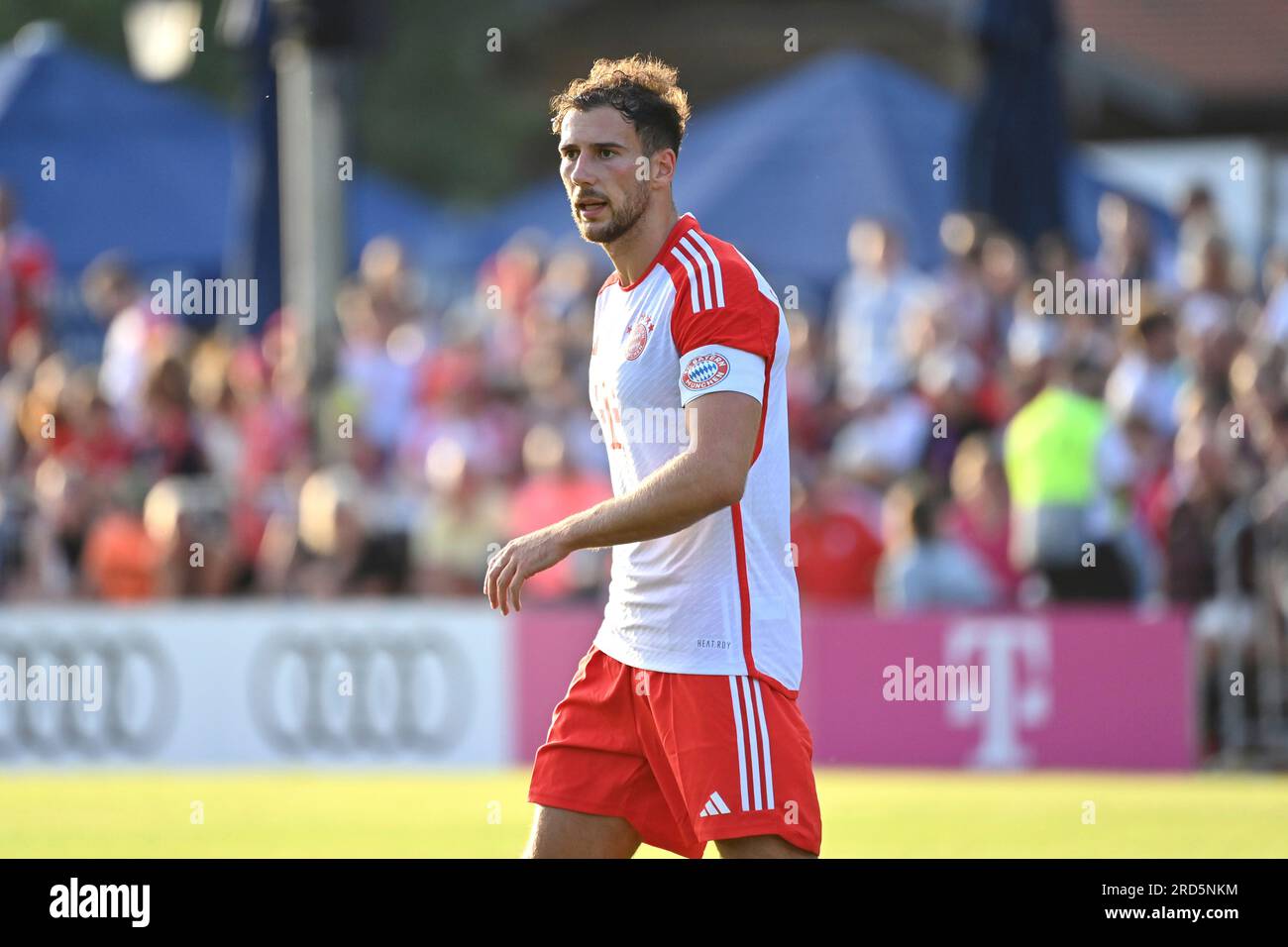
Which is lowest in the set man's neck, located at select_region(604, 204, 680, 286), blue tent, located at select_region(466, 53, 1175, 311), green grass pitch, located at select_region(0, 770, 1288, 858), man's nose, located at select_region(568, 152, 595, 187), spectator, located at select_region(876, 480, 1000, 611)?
green grass pitch, located at select_region(0, 770, 1288, 858)

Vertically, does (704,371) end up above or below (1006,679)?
above

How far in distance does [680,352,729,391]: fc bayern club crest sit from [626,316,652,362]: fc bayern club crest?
0.73 ft

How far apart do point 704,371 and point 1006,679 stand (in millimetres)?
8143

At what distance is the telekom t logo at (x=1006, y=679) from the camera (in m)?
13.7

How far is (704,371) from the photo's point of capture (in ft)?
19.4

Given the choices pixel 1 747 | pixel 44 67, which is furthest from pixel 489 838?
pixel 44 67

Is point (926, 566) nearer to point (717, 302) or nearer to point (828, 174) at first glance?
point (828, 174)

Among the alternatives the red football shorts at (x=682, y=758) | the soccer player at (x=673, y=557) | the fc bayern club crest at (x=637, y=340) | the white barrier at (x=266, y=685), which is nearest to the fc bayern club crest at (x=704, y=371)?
the soccer player at (x=673, y=557)

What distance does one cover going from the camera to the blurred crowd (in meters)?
13.8

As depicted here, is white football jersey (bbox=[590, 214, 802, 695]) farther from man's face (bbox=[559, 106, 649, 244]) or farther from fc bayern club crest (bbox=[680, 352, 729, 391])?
man's face (bbox=[559, 106, 649, 244])

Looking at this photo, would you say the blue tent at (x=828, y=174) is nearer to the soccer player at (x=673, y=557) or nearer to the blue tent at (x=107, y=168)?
the blue tent at (x=107, y=168)

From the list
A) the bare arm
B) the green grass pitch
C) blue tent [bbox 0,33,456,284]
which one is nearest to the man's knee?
the bare arm

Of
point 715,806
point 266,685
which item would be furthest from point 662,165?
point 266,685

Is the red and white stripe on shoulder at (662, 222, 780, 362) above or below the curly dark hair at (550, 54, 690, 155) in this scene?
below
